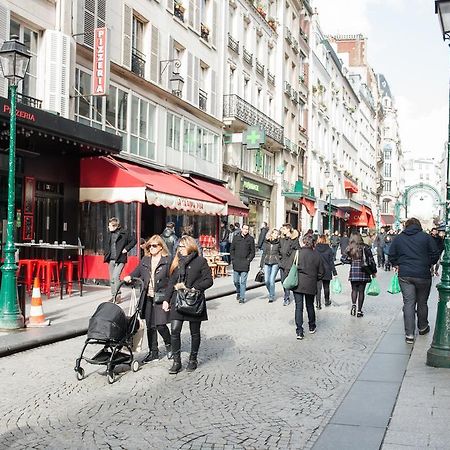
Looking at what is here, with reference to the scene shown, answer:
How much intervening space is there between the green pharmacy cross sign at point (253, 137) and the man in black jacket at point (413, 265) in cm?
2012

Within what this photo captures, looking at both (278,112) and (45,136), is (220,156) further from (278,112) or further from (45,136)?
(45,136)

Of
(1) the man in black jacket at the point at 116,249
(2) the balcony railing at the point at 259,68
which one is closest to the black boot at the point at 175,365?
(1) the man in black jacket at the point at 116,249

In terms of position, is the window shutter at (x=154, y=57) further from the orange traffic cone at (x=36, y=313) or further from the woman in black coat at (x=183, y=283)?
the woman in black coat at (x=183, y=283)

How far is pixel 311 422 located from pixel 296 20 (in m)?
38.5

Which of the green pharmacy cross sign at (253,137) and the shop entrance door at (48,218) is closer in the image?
the shop entrance door at (48,218)

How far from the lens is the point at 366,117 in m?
73.6

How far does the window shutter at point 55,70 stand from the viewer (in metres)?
15.0

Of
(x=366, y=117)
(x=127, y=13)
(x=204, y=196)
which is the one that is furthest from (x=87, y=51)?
(x=366, y=117)

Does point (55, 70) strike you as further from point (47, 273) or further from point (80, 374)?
point (80, 374)

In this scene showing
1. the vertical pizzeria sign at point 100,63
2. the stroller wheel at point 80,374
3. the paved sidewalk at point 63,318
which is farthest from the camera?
the vertical pizzeria sign at point 100,63

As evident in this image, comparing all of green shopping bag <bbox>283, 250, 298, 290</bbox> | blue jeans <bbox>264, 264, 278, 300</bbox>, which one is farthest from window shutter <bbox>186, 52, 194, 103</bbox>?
green shopping bag <bbox>283, 250, 298, 290</bbox>

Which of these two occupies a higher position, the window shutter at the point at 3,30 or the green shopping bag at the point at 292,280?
the window shutter at the point at 3,30

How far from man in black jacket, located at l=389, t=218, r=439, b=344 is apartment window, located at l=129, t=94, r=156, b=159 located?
12.2 meters

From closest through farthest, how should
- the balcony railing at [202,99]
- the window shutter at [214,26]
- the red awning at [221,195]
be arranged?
the red awning at [221,195] → the balcony railing at [202,99] → the window shutter at [214,26]
